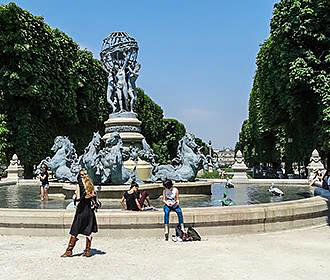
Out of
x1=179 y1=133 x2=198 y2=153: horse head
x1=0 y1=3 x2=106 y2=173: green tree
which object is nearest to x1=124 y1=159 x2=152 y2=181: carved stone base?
x1=179 y1=133 x2=198 y2=153: horse head

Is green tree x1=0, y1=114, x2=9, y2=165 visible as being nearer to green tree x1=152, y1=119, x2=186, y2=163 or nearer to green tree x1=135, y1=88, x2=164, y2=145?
green tree x1=135, y1=88, x2=164, y2=145

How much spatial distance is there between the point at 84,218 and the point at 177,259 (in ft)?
5.97

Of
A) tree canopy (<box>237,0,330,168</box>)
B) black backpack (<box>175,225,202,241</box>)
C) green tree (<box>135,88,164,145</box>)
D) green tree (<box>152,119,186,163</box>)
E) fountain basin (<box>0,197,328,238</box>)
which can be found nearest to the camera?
black backpack (<box>175,225,202,241</box>)

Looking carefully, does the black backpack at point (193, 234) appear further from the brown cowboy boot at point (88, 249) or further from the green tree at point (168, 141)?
the green tree at point (168, 141)

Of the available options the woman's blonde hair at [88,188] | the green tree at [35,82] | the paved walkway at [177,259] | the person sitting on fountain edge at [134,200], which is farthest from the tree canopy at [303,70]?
the woman's blonde hair at [88,188]

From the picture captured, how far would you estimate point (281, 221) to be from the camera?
432 inches

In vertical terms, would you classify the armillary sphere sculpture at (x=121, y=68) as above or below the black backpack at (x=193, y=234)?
above

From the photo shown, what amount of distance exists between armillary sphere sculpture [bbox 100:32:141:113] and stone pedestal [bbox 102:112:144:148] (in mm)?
441

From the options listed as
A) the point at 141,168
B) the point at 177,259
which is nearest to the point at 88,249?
the point at 177,259

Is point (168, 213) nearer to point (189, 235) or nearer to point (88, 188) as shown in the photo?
point (189, 235)

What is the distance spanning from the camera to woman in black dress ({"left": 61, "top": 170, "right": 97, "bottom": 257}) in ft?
27.8

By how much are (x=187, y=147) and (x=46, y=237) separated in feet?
27.2

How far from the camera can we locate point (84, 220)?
8500 mm

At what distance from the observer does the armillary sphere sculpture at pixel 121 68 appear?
67.9ft
